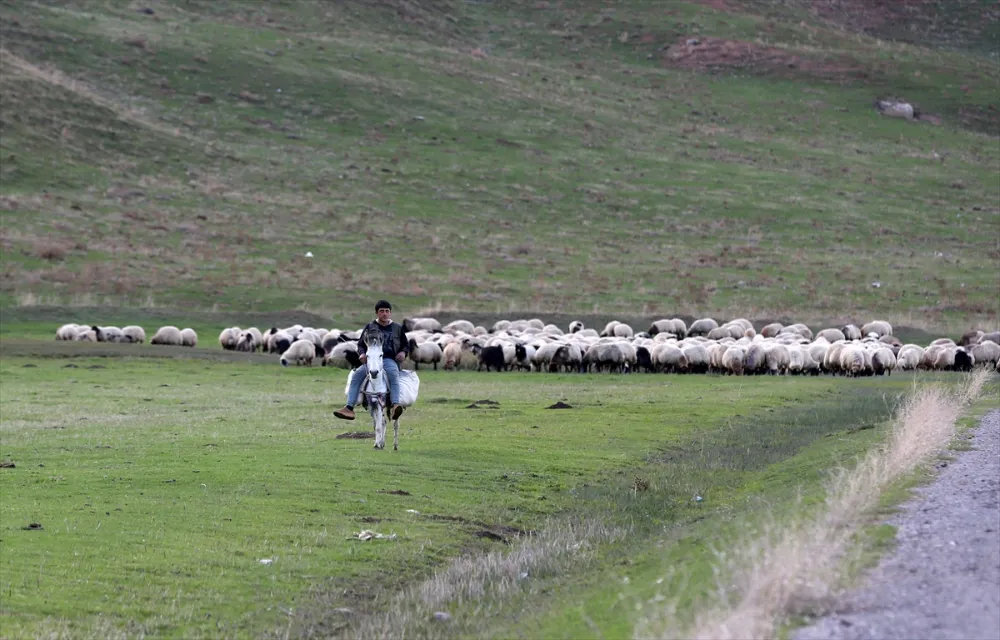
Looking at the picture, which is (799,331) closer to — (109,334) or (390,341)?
(109,334)

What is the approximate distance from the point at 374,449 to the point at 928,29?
124 metres

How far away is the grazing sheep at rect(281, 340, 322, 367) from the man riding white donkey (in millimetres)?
20439

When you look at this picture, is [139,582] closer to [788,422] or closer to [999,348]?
[788,422]

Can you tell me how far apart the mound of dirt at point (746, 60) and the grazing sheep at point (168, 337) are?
2799 inches

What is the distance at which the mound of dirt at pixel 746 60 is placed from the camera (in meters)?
105

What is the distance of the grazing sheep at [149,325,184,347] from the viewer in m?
41.5

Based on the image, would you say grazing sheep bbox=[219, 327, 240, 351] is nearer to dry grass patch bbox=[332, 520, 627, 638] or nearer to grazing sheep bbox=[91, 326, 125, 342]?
grazing sheep bbox=[91, 326, 125, 342]

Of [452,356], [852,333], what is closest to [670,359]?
[452,356]

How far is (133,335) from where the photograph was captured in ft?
137

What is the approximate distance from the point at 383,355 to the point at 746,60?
95.0 m

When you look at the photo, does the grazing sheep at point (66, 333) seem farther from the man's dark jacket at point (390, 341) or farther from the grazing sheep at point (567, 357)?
the man's dark jacket at point (390, 341)

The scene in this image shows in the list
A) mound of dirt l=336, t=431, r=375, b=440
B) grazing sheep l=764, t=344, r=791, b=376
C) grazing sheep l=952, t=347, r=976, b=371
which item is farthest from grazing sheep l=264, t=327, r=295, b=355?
mound of dirt l=336, t=431, r=375, b=440

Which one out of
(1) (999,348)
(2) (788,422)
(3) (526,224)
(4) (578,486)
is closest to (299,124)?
(3) (526,224)

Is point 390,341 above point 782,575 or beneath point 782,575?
above
